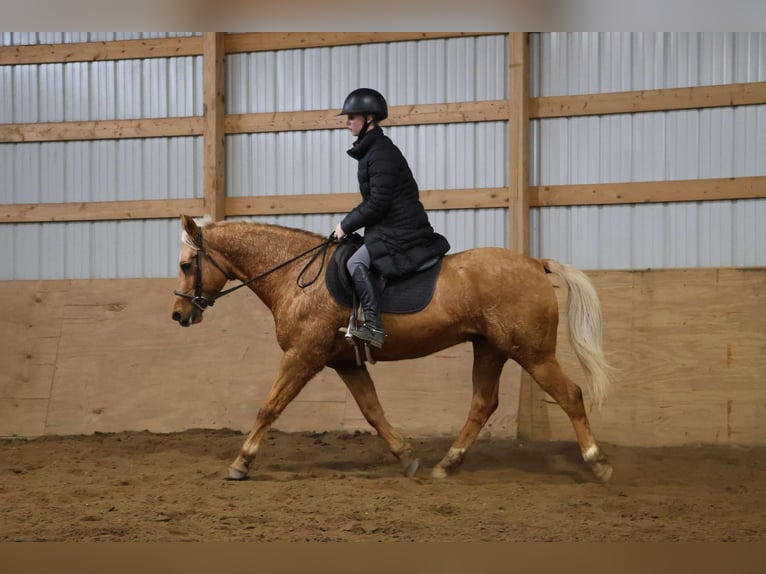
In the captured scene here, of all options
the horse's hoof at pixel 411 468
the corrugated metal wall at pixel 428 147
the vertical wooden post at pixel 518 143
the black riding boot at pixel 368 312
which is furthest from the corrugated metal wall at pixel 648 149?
the black riding boot at pixel 368 312

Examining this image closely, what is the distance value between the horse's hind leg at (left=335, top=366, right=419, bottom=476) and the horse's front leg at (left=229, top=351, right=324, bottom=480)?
0.43 metres

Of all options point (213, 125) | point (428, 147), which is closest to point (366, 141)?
point (428, 147)

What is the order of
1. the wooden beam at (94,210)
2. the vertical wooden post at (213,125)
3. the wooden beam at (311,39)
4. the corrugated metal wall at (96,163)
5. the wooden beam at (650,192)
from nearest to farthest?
the wooden beam at (650,192) < the wooden beam at (311,39) < the vertical wooden post at (213,125) < the wooden beam at (94,210) < the corrugated metal wall at (96,163)

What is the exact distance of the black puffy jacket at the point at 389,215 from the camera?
552 centimetres

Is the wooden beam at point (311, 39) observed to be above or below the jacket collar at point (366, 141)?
above

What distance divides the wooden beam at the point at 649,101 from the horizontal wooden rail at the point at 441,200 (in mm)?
669

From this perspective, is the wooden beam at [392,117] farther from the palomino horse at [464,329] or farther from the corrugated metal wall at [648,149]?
the palomino horse at [464,329]

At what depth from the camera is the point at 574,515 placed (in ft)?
14.8

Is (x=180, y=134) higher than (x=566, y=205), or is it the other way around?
(x=180, y=134)

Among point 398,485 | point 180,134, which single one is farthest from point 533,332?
point 180,134

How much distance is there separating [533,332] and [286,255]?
5.57ft

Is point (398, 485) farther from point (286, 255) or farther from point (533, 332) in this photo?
point (286, 255)

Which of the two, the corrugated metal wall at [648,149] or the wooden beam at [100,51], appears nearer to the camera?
the corrugated metal wall at [648,149]

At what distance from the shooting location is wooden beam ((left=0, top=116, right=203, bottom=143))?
9.28 metres
